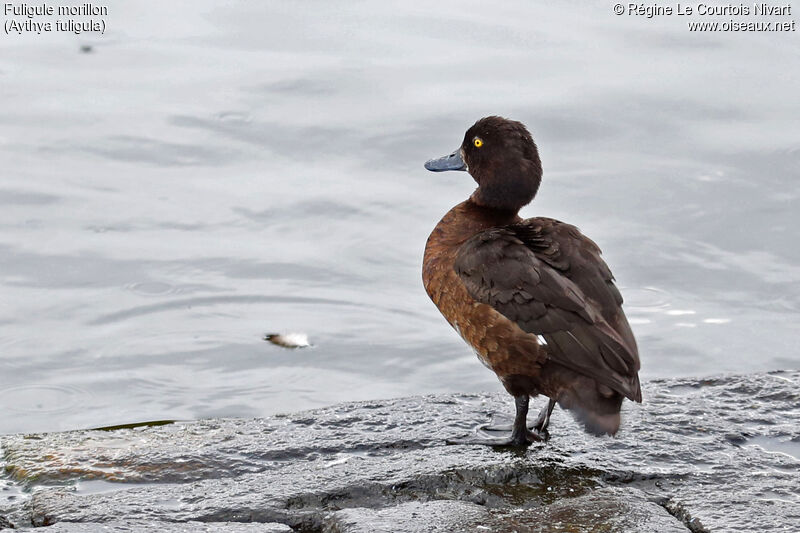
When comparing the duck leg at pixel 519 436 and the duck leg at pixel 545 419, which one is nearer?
the duck leg at pixel 519 436

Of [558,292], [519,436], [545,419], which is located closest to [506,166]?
[558,292]

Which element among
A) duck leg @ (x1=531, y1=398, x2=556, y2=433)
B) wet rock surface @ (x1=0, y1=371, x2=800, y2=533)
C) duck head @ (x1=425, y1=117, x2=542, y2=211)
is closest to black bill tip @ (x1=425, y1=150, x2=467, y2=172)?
duck head @ (x1=425, y1=117, x2=542, y2=211)

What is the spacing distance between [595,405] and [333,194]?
14.6 ft

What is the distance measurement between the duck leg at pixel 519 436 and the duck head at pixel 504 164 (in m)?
0.95

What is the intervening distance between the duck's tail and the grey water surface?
2.24 m

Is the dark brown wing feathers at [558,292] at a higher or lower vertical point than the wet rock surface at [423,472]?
higher

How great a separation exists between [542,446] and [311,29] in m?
7.32

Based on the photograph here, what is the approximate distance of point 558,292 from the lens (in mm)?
4062

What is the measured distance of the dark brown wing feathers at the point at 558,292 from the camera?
12.8ft

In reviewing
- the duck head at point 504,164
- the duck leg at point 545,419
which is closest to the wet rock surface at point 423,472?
the duck leg at point 545,419

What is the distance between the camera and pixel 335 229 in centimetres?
773

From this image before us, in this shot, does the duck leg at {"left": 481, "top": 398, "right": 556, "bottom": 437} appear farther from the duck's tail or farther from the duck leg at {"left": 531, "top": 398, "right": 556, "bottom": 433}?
the duck's tail

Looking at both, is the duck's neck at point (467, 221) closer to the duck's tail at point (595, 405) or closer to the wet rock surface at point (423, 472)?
the wet rock surface at point (423, 472)

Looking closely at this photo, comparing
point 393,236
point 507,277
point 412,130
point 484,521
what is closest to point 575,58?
point 412,130
